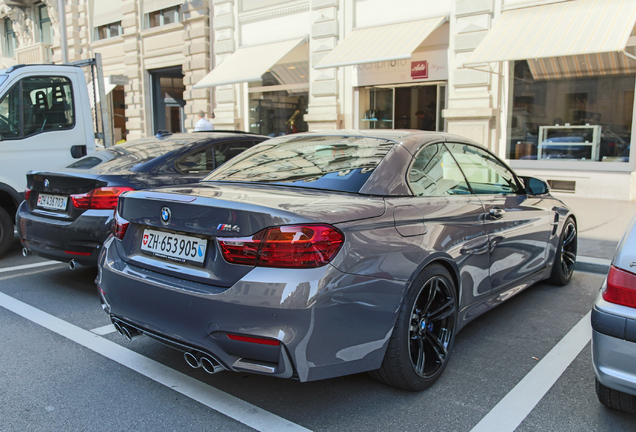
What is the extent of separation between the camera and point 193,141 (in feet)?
18.5

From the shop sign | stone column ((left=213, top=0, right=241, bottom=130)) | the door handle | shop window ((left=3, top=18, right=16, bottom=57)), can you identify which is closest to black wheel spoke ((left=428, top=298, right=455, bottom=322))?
the door handle

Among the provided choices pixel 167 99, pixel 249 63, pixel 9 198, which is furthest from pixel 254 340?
pixel 167 99

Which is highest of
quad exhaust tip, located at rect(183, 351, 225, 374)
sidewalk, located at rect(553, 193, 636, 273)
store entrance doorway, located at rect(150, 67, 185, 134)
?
store entrance doorway, located at rect(150, 67, 185, 134)

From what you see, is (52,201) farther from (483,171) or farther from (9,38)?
(9,38)

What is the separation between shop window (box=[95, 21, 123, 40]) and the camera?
69.9ft

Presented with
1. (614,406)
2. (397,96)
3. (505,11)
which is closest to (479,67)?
(505,11)

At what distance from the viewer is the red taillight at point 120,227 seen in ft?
10.1

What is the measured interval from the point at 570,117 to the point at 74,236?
9.71 m

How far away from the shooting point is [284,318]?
2.35 metres

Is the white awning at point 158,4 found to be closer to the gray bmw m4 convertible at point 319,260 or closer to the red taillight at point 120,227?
the gray bmw m4 convertible at point 319,260

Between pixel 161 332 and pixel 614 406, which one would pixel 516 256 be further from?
pixel 161 332

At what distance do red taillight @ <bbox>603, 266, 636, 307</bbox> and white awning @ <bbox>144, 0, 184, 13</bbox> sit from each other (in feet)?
58.8

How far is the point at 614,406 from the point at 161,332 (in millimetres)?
2313

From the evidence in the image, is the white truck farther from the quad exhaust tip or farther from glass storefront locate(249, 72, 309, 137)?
glass storefront locate(249, 72, 309, 137)
